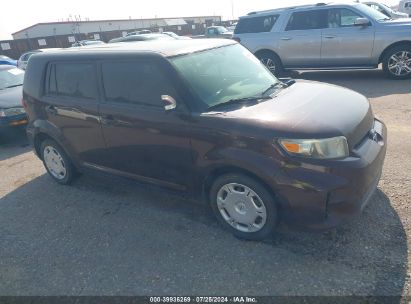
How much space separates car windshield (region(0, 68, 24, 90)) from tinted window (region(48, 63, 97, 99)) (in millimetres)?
4449

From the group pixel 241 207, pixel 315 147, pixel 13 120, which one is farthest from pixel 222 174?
pixel 13 120

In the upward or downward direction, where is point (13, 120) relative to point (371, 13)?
downward

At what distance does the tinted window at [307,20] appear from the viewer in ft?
28.6

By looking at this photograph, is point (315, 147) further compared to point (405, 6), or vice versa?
point (405, 6)

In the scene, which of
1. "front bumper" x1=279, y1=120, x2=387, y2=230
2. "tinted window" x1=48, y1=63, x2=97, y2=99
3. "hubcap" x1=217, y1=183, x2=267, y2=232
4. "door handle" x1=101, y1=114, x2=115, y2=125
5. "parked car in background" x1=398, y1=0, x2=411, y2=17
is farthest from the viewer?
"parked car in background" x1=398, y1=0, x2=411, y2=17

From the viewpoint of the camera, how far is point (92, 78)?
3.74 m

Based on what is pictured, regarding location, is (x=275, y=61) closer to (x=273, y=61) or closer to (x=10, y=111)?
(x=273, y=61)

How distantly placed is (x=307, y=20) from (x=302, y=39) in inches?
20.2

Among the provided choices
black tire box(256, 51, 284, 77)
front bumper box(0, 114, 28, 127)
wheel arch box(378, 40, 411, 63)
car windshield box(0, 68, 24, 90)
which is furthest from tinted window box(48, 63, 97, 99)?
wheel arch box(378, 40, 411, 63)

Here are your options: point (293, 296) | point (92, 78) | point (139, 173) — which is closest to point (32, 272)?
point (139, 173)

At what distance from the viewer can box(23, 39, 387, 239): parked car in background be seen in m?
2.60

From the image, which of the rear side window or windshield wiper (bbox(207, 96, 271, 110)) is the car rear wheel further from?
windshield wiper (bbox(207, 96, 271, 110))

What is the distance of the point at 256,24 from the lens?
9.84 metres

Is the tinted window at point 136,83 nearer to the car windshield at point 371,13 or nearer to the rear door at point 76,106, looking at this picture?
the rear door at point 76,106
